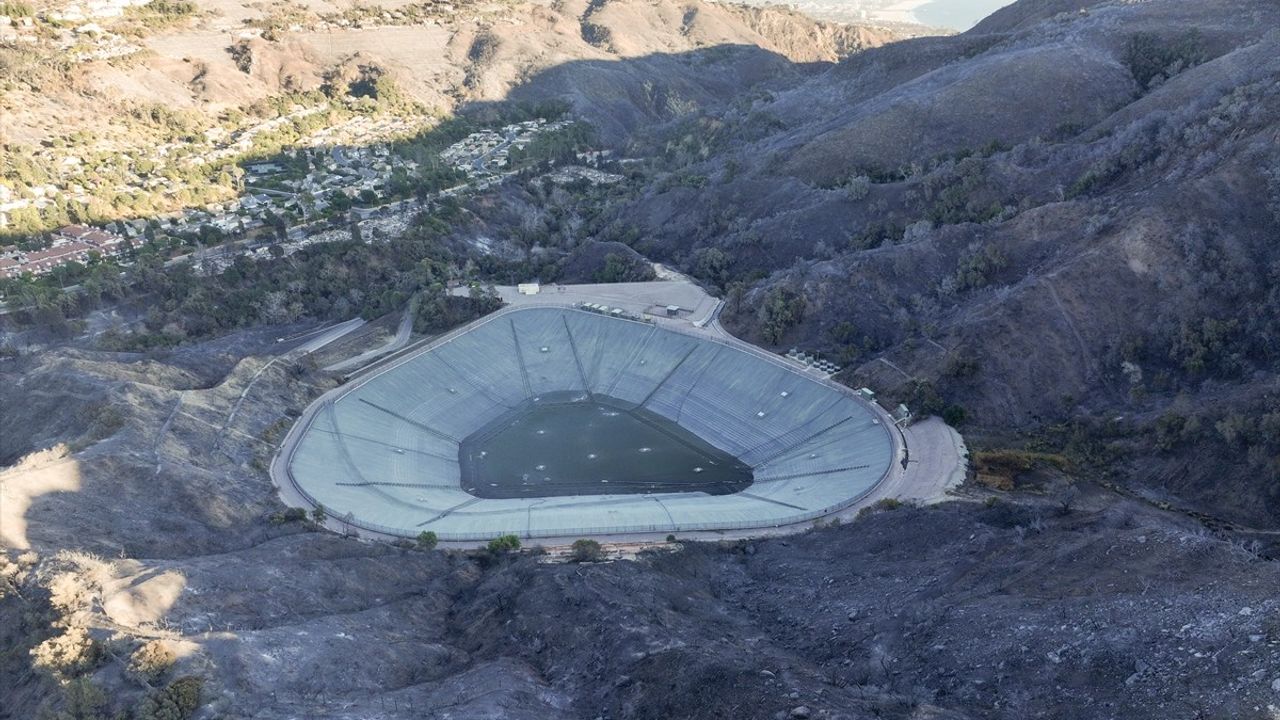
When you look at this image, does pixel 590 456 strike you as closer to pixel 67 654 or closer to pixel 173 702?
pixel 173 702

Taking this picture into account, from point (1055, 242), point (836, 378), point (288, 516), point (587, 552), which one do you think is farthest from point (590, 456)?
point (1055, 242)

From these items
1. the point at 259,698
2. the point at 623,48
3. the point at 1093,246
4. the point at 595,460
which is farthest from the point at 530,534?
the point at 623,48

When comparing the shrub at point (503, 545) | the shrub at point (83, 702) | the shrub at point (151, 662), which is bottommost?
the shrub at point (503, 545)

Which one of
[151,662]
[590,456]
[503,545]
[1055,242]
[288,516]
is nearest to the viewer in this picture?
[151,662]

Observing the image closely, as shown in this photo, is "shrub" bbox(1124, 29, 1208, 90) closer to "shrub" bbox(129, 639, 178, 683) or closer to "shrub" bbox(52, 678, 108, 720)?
"shrub" bbox(129, 639, 178, 683)

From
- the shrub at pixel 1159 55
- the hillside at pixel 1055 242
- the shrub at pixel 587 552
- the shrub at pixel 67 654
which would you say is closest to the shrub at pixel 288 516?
the shrub at pixel 67 654

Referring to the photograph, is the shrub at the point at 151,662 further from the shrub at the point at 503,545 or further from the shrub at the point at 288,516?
the shrub at the point at 503,545
